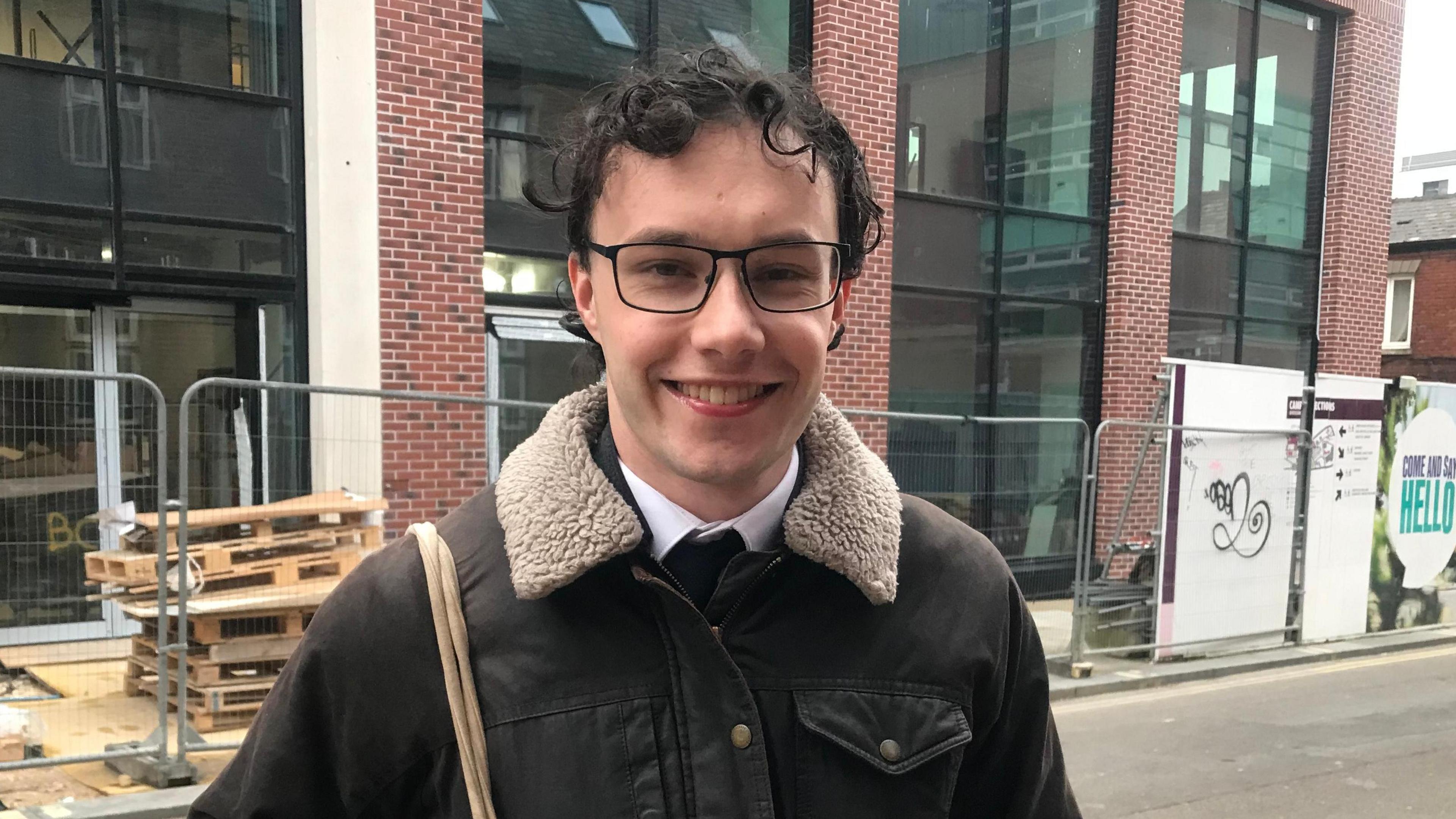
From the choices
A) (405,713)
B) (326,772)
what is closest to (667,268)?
(405,713)

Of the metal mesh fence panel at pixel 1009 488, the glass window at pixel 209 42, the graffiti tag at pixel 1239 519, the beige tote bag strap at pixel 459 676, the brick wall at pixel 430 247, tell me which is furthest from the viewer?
the graffiti tag at pixel 1239 519

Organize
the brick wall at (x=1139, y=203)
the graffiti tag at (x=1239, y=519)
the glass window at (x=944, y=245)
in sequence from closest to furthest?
the graffiti tag at (x=1239, y=519) → the glass window at (x=944, y=245) → the brick wall at (x=1139, y=203)

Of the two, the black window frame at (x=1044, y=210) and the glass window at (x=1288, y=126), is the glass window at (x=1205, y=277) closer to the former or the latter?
the glass window at (x=1288, y=126)

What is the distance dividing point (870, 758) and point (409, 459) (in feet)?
21.0

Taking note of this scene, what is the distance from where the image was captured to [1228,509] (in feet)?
29.6

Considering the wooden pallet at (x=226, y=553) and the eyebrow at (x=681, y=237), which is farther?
the wooden pallet at (x=226, y=553)

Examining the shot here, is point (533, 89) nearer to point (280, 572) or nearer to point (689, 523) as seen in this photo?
point (280, 572)

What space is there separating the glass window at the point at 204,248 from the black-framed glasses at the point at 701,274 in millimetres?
6993

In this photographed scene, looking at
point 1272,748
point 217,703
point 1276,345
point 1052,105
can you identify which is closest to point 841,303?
point 217,703

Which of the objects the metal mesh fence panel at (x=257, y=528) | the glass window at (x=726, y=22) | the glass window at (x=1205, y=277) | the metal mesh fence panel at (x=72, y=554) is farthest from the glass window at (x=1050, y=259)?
the metal mesh fence panel at (x=72, y=554)

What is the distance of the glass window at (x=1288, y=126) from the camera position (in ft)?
43.4

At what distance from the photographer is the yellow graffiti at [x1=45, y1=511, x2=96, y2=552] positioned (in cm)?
530

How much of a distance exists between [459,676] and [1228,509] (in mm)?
8872

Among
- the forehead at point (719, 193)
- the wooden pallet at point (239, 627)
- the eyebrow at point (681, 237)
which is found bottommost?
the wooden pallet at point (239, 627)
